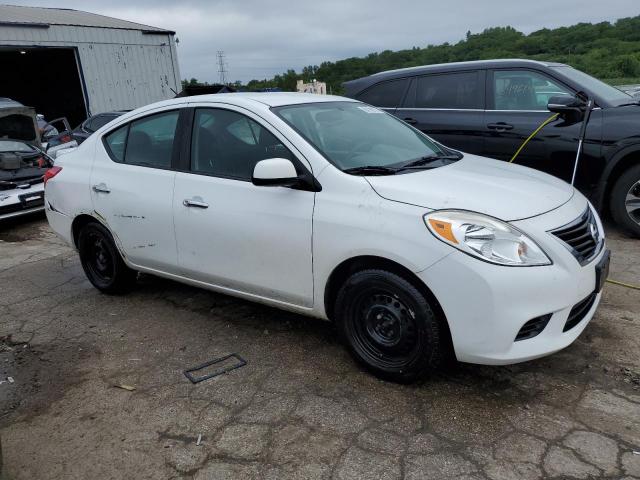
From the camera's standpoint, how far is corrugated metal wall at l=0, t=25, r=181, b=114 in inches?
662

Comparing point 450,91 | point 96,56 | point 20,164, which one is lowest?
point 20,164

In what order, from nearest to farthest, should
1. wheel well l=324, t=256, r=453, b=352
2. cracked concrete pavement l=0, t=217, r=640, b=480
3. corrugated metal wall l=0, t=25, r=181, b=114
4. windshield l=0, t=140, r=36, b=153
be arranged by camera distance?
1. cracked concrete pavement l=0, t=217, r=640, b=480
2. wheel well l=324, t=256, r=453, b=352
3. windshield l=0, t=140, r=36, b=153
4. corrugated metal wall l=0, t=25, r=181, b=114

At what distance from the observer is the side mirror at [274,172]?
2984mm

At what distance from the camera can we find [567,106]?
4953 mm

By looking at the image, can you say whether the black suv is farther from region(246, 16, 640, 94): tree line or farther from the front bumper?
region(246, 16, 640, 94): tree line

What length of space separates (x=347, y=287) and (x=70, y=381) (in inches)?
72.6

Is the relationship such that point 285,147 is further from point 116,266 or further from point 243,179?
point 116,266

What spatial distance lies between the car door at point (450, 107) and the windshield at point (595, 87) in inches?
33.9

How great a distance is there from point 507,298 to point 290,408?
4.15 feet

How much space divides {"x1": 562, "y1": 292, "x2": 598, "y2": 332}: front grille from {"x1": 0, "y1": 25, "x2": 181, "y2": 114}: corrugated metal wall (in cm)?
1792

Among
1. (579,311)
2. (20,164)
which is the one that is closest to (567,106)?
(579,311)

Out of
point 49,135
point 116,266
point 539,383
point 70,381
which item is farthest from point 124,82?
point 539,383

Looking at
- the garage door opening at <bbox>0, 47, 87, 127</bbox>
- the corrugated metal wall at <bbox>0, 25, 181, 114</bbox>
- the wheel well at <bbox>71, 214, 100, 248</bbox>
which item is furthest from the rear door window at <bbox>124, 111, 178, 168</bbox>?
the garage door opening at <bbox>0, 47, 87, 127</bbox>

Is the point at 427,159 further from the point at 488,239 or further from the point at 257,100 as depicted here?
the point at 257,100
